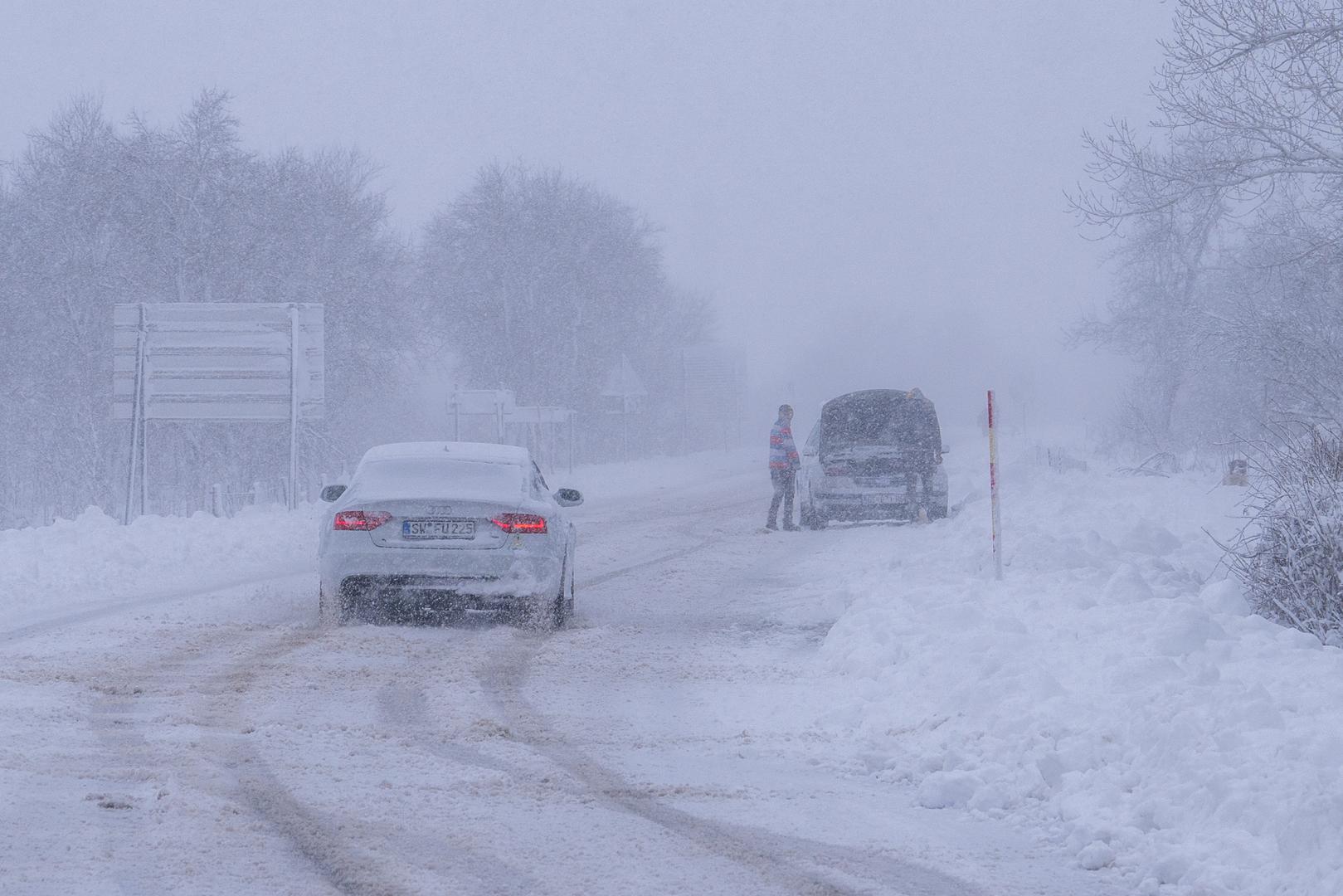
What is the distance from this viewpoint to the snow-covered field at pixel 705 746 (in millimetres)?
4461

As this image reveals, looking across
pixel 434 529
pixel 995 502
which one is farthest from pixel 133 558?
pixel 995 502

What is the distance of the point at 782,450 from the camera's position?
68.3ft

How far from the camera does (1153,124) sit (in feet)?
53.3

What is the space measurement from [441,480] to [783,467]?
420 inches

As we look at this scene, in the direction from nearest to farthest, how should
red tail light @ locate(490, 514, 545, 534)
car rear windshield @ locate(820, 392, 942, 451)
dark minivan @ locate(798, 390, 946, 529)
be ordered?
red tail light @ locate(490, 514, 545, 534) → dark minivan @ locate(798, 390, 946, 529) → car rear windshield @ locate(820, 392, 942, 451)

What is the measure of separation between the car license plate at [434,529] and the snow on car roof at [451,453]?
1.12 meters

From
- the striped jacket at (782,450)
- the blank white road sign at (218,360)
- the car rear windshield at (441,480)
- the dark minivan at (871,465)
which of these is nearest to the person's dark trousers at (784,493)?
the striped jacket at (782,450)

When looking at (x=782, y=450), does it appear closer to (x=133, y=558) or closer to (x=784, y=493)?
(x=784, y=493)

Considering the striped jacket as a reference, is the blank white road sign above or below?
above

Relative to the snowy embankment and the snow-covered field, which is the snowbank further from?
the snowy embankment

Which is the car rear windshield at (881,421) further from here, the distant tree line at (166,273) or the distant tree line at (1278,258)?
the distant tree line at (166,273)

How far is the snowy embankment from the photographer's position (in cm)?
448

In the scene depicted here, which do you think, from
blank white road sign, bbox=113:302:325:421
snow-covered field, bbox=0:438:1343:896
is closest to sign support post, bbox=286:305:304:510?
blank white road sign, bbox=113:302:325:421

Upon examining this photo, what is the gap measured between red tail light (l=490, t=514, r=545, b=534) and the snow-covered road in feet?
2.59
